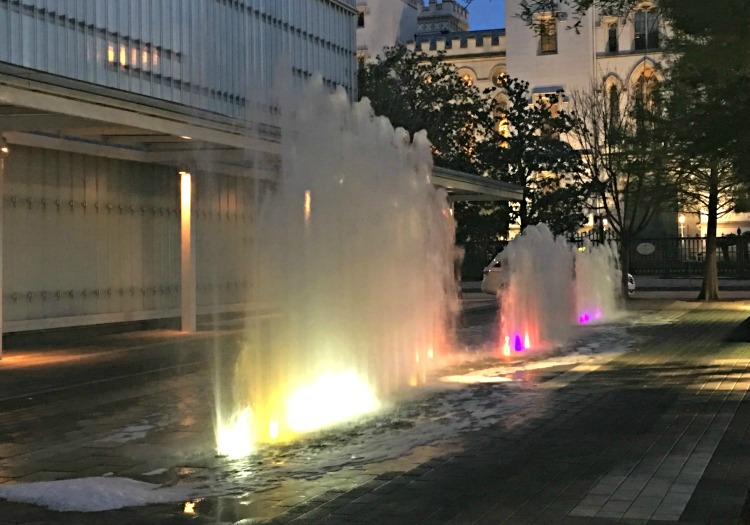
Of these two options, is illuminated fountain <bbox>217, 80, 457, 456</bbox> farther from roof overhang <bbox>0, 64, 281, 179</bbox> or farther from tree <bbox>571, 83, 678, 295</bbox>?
tree <bbox>571, 83, 678, 295</bbox>

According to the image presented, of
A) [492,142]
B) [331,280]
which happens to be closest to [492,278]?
[492,142]

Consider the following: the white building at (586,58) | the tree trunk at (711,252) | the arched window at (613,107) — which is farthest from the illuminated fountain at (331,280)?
the white building at (586,58)

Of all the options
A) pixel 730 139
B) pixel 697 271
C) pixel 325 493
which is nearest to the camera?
pixel 325 493

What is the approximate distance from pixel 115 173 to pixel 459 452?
1457 centimetres

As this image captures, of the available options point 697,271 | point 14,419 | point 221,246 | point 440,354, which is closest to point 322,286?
point 14,419

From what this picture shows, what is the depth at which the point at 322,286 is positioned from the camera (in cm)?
1160

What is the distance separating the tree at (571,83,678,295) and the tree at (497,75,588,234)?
1.42 m

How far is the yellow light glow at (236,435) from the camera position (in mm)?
8805

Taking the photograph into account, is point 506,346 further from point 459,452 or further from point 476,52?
point 476,52

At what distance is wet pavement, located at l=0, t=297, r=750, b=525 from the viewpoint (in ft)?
21.8

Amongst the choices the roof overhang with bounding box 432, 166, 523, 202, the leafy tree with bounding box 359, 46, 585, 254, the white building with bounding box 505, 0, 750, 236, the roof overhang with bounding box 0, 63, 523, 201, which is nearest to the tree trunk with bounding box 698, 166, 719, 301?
the roof overhang with bounding box 432, 166, 523, 202

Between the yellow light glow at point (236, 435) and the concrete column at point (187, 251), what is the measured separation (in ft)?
38.1

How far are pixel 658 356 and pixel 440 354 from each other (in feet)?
11.3

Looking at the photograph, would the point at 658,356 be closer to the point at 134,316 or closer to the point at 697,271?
the point at 134,316
